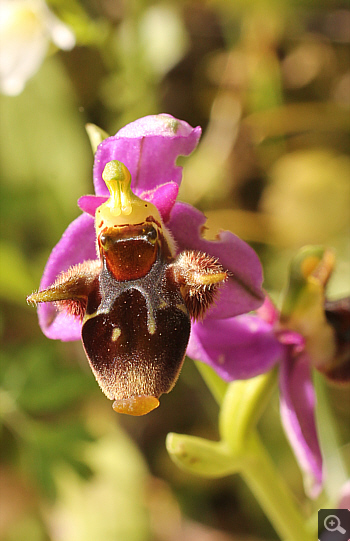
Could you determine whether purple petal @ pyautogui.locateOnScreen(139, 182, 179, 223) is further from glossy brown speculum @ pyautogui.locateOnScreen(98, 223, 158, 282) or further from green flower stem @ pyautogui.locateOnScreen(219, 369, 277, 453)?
green flower stem @ pyautogui.locateOnScreen(219, 369, 277, 453)

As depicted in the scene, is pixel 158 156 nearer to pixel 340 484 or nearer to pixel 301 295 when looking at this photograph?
pixel 301 295

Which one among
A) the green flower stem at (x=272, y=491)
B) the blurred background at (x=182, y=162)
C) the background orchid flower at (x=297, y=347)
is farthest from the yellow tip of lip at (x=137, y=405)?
the blurred background at (x=182, y=162)

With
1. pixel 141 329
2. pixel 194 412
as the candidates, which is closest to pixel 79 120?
pixel 194 412

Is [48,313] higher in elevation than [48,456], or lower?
higher

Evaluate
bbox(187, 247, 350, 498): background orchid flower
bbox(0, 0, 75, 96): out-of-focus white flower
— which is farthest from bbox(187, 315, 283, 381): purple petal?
bbox(0, 0, 75, 96): out-of-focus white flower

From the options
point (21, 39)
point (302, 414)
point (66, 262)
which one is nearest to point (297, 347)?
point (302, 414)

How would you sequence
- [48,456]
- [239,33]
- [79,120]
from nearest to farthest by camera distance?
[48,456] < [79,120] < [239,33]
